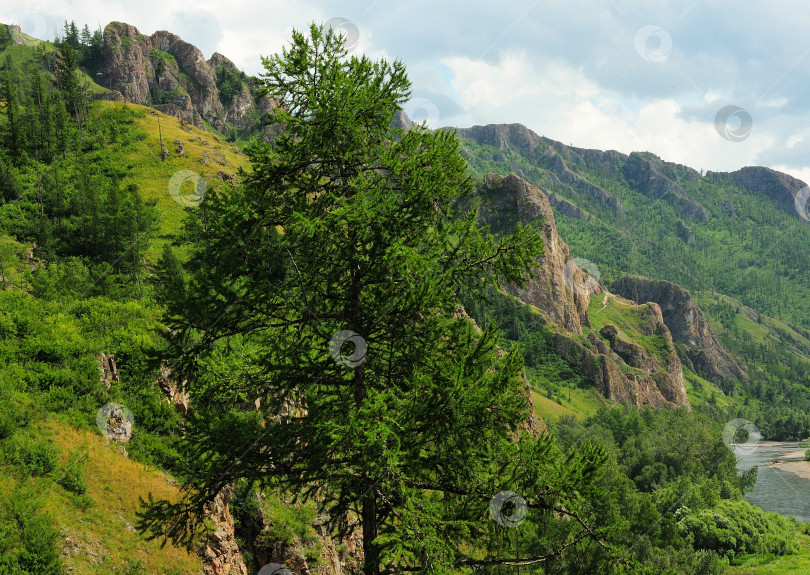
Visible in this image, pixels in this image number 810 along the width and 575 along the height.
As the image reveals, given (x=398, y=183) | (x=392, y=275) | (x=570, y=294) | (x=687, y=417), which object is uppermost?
(x=570, y=294)

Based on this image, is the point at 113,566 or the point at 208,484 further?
the point at 113,566

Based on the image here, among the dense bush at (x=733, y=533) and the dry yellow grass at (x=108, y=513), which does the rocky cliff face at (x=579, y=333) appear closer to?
the dense bush at (x=733, y=533)

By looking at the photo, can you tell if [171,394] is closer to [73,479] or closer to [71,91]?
[73,479]

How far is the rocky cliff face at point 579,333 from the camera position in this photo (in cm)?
15550

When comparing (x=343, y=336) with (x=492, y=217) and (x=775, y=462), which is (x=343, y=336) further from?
(x=492, y=217)

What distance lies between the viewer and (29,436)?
1456 centimetres

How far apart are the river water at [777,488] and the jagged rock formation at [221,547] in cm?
10074

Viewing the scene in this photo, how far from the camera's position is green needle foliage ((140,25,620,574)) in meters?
7.83

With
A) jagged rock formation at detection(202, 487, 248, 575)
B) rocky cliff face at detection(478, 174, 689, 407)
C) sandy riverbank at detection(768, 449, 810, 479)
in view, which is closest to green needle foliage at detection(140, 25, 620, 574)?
jagged rock formation at detection(202, 487, 248, 575)

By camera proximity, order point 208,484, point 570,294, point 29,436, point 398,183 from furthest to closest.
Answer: point 570,294, point 29,436, point 398,183, point 208,484

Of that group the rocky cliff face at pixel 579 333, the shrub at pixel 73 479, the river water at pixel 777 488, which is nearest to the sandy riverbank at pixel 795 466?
the river water at pixel 777 488

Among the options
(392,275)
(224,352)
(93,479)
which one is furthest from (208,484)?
(93,479)

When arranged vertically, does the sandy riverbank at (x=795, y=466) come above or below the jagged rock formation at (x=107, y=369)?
below

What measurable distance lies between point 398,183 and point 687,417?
134 meters
